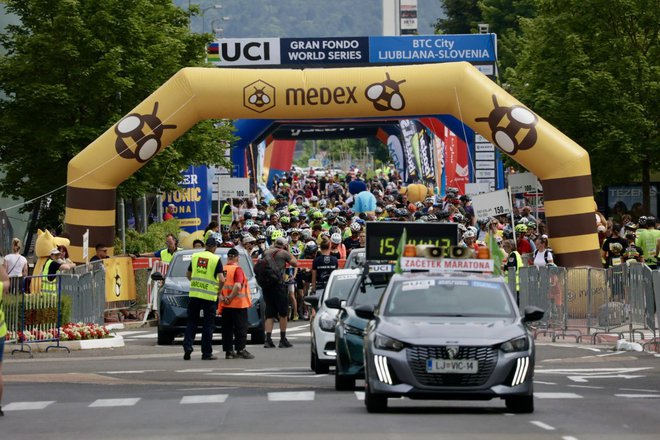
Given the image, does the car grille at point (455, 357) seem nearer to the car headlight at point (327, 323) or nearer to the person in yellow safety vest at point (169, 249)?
the car headlight at point (327, 323)

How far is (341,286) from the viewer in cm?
2142

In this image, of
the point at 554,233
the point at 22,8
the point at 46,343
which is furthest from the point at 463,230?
the point at 22,8

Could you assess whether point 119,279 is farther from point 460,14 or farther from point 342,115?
point 460,14

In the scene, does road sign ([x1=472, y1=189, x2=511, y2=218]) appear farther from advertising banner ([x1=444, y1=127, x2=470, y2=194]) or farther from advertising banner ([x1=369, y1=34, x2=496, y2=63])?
advertising banner ([x1=444, y1=127, x2=470, y2=194])

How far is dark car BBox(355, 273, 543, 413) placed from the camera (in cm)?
1462

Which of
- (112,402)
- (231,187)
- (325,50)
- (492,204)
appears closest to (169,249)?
(492,204)

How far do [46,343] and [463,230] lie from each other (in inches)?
343

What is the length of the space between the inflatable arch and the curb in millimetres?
5326

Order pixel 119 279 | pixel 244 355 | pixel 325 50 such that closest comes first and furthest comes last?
pixel 244 355 < pixel 119 279 < pixel 325 50

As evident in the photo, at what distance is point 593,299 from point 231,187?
1779 cm

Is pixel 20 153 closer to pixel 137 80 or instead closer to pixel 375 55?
pixel 137 80

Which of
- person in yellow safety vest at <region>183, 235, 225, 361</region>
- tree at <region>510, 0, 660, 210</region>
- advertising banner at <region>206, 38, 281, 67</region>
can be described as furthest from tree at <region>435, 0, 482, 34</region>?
person in yellow safety vest at <region>183, 235, 225, 361</region>

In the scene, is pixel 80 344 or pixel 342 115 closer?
pixel 80 344

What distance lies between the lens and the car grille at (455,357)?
48.0 ft
